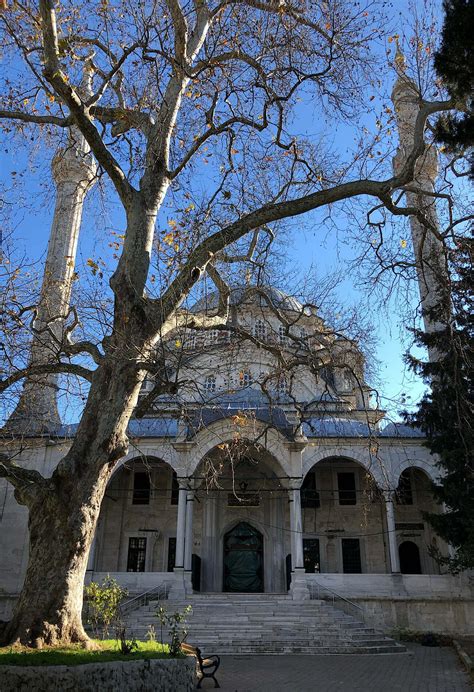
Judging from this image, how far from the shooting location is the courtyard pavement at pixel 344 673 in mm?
10133

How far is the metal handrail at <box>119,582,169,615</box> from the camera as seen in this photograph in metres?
18.5

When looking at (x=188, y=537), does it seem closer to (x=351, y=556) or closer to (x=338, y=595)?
(x=338, y=595)

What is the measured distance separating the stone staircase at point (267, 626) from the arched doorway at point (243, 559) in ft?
13.8

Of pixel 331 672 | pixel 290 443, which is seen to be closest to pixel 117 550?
pixel 290 443

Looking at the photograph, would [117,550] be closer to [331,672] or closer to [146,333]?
[331,672]

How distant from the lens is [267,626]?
16.5m

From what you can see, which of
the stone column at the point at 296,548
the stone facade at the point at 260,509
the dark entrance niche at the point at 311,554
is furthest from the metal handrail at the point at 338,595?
the dark entrance niche at the point at 311,554

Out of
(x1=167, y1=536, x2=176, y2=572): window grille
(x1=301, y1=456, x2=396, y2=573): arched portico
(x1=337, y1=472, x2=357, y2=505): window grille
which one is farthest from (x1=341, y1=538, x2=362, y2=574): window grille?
(x1=167, y1=536, x2=176, y2=572): window grille

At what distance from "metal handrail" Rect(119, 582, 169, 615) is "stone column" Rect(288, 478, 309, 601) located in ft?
14.5

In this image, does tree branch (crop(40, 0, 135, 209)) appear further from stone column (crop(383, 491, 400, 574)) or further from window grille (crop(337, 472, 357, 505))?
window grille (crop(337, 472, 357, 505))

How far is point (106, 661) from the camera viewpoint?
23.5ft

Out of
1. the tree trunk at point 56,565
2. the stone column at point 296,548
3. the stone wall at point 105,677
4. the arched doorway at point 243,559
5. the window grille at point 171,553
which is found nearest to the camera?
the stone wall at point 105,677

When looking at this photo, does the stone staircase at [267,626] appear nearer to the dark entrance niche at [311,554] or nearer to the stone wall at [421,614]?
the stone wall at [421,614]

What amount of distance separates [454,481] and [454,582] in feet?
17.1
